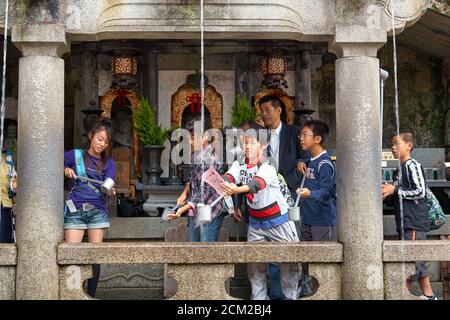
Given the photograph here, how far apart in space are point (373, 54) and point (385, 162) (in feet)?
10.3

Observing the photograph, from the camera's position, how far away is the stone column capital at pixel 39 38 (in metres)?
5.81

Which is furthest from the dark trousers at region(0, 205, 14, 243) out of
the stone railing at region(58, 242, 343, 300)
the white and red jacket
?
the white and red jacket

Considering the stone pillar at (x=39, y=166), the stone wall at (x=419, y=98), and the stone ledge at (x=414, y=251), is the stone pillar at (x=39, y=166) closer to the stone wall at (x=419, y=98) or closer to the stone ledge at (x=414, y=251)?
the stone ledge at (x=414, y=251)

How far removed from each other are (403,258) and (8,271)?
11.8 feet

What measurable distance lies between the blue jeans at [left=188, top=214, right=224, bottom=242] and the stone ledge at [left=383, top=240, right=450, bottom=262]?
1.67 meters

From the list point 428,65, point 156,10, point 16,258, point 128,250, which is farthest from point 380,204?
point 428,65

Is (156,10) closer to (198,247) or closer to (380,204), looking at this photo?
(198,247)

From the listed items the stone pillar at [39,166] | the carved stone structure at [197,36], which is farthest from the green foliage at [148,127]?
the stone pillar at [39,166]

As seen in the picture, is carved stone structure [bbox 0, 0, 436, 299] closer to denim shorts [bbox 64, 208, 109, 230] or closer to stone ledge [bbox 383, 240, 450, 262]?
stone ledge [bbox 383, 240, 450, 262]

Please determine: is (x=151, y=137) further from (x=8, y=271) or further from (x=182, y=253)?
(x=8, y=271)

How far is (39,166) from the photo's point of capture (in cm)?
579

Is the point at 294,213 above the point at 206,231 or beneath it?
above

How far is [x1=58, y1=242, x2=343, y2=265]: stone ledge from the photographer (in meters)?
5.77

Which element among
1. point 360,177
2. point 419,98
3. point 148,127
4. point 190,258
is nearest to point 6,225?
point 190,258
